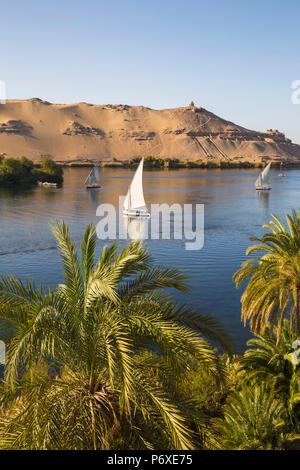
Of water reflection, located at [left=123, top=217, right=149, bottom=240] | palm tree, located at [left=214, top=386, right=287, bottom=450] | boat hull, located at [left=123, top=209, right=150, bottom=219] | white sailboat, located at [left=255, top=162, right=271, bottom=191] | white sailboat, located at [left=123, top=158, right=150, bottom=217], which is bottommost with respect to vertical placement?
palm tree, located at [left=214, top=386, right=287, bottom=450]

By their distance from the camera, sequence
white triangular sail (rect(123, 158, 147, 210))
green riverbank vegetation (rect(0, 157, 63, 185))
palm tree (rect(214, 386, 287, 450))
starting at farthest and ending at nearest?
green riverbank vegetation (rect(0, 157, 63, 185)) < white triangular sail (rect(123, 158, 147, 210)) < palm tree (rect(214, 386, 287, 450))

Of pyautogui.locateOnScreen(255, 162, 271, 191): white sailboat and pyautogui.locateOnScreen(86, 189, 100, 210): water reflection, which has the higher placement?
pyautogui.locateOnScreen(255, 162, 271, 191): white sailboat

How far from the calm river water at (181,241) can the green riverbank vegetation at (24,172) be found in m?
6.41

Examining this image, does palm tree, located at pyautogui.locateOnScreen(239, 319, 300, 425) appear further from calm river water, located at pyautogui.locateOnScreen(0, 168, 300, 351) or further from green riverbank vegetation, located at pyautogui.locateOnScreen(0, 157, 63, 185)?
green riverbank vegetation, located at pyautogui.locateOnScreen(0, 157, 63, 185)

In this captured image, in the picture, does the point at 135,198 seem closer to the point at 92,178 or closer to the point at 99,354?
the point at 92,178

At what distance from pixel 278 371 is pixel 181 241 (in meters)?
32.7

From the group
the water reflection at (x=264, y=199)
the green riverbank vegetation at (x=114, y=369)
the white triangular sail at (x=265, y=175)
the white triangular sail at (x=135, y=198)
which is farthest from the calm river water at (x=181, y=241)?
the green riverbank vegetation at (x=114, y=369)

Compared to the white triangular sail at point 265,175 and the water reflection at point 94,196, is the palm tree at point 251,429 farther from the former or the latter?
the white triangular sail at point 265,175

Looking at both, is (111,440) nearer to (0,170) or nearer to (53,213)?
(53,213)

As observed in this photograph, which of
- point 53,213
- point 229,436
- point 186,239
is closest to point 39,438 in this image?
point 229,436

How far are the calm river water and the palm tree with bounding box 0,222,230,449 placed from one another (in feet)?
38.0

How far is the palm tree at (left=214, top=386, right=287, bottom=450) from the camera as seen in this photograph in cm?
935

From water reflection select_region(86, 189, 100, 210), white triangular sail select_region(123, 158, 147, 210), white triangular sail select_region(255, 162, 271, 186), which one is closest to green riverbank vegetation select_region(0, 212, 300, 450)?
white triangular sail select_region(123, 158, 147, 210)

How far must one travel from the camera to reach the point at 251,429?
9672 mm
